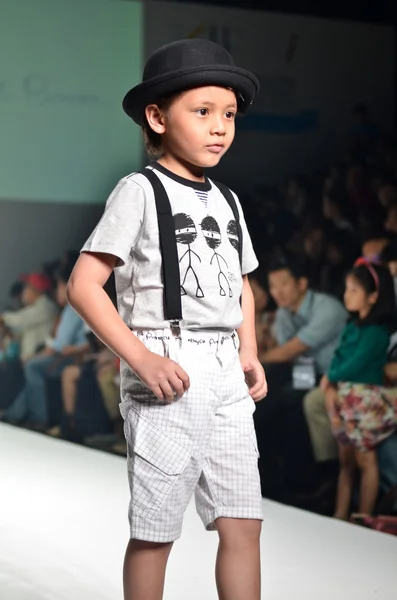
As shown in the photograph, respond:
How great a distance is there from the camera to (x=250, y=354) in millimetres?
2203

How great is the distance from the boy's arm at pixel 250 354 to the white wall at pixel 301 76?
177cm

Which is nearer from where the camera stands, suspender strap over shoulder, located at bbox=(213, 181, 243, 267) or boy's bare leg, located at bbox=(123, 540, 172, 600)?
boy's bare leg, located at bbox=(123, 540, 172, 600)

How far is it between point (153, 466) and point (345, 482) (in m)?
1.89

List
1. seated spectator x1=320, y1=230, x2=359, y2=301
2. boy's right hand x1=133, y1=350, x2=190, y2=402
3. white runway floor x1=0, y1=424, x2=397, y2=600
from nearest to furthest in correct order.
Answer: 1. boy's right hand x1=133, y1=350, x2=190, y2=402
2. white runway floor x1=0, y1=424, x2=397, y2=600
3. seated spectator x1=320, y1=230, x2=359, y2=301

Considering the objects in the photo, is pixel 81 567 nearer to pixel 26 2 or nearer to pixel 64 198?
pixel 64 198

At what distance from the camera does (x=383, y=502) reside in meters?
3.63

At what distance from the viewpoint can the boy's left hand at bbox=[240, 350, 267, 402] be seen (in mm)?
2150

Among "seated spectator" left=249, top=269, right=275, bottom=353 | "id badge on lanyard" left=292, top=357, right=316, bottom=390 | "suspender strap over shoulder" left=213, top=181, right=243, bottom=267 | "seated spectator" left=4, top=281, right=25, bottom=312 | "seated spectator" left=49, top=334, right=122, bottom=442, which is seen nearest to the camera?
"suspender strap over shoulder" left=213, top=181, right=243, bottom=267

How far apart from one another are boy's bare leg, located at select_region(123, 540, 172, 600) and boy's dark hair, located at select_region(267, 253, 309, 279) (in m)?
2.08

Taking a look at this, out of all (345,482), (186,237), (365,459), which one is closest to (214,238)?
(186,237)

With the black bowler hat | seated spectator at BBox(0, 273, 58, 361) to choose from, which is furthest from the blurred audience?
seated spectator at BBox(0, 273, 58, 361)

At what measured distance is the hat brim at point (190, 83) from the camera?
198 centimetres

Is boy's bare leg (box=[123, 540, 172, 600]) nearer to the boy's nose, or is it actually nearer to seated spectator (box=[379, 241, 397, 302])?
the boy's nose

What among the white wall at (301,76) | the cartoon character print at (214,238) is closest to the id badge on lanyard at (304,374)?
the white wall at (301,76)
